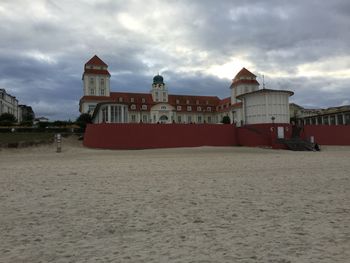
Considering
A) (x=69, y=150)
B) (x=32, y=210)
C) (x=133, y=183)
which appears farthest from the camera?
(x=69, y=150)

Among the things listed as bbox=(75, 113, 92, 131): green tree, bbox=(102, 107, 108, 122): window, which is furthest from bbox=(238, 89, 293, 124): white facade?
bbox=(75, 113, 92, 131): green tree

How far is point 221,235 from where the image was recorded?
658 cm

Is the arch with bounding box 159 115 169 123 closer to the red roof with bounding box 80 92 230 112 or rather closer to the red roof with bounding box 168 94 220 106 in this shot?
the red roof with bounding box 80 92 230 112

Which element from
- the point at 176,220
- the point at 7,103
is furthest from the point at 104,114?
the point at 7,103

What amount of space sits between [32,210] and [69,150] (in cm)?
2797

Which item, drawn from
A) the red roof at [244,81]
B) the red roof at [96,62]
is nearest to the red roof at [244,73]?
the red roof at [244,81]

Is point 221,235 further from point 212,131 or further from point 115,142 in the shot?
point 212,131

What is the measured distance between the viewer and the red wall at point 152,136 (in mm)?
38500

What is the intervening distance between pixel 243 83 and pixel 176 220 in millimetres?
88898

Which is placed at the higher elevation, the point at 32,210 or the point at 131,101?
the point at 131,101

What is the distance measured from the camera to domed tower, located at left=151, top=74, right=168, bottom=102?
96.4 meters

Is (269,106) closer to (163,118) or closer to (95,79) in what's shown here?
(163,118)

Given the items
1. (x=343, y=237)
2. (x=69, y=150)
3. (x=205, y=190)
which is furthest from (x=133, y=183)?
(x=69, y=150)

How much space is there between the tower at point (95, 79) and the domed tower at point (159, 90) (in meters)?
12.5
